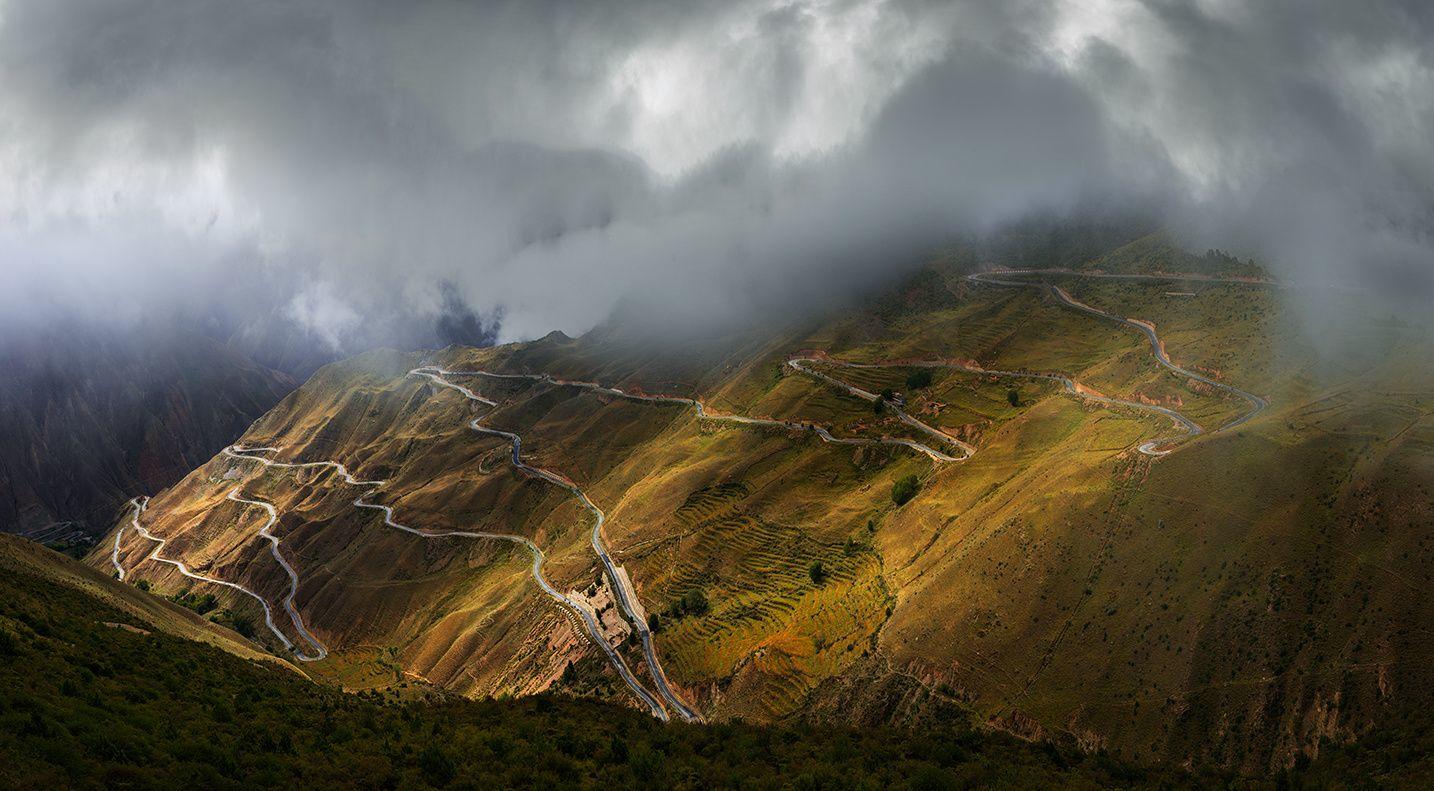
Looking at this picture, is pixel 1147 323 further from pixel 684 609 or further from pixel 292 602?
pixel 292 602

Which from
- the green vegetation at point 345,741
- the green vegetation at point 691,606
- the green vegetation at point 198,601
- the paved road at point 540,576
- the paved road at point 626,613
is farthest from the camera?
the green vegetation at point 198,601

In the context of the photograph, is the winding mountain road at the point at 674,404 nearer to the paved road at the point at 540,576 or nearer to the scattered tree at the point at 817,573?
the paved road at the point at 540,576

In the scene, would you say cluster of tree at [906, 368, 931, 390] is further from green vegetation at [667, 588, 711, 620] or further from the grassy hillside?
green vegetation at [667, 588, 711, 620]

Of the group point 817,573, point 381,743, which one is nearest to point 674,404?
point 817,573

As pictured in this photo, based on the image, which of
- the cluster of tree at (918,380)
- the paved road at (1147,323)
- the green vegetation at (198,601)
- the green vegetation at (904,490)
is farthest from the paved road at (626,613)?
the green vegetation at (198,601)

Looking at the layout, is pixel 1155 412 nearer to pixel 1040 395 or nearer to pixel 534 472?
pixel 1040 395

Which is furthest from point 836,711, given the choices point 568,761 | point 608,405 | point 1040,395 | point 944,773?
point 608,405

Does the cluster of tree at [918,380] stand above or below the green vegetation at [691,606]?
above
